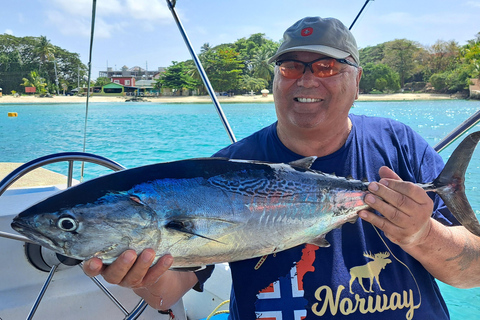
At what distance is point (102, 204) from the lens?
110 cm

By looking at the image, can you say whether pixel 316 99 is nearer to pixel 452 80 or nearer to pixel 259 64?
pixel 259 64

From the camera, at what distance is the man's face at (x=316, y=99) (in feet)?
5.15

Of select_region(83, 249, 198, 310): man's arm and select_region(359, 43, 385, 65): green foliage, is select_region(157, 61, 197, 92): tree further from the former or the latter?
select_region(83, 249, 198, 310): man's arm

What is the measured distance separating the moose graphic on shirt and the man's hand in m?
0.18

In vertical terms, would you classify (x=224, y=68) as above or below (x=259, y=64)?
below


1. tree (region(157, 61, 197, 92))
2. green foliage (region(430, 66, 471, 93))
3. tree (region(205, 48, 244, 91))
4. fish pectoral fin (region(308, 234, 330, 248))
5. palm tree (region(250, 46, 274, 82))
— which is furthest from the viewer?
tree (region(157, 61, 197, 92))

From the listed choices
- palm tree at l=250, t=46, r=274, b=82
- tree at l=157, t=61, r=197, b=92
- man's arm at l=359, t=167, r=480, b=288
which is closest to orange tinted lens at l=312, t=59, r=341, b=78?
man's arm at l=359, t=167, r=480, b=288

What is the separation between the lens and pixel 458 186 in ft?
4.60

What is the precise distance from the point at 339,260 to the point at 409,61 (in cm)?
6953

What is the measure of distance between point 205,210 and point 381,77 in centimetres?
6274

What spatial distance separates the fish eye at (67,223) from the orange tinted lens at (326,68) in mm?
1132

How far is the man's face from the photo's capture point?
5.15 feet

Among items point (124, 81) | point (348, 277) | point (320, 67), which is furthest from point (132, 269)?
point (124, 81)

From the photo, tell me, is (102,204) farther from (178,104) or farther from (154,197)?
(178,104)
